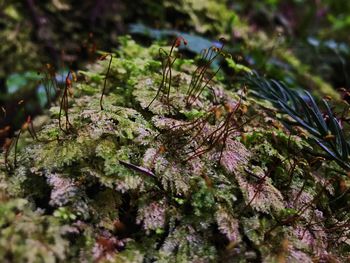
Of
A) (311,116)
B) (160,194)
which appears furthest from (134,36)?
(160,194)

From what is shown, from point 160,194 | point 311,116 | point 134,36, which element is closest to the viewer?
point 160,194

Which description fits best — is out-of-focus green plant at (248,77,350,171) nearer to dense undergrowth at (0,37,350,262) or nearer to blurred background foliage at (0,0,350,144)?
dense undergrowth at (0,37,350,262)

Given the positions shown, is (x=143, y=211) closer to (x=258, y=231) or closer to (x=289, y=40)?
(x=258, y=231)

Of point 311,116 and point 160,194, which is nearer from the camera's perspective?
point 160,194

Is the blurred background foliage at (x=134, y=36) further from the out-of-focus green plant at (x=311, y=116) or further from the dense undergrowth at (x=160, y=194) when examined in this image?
the dense undergrowth at (x=160, y=194)

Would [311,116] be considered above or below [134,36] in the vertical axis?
above

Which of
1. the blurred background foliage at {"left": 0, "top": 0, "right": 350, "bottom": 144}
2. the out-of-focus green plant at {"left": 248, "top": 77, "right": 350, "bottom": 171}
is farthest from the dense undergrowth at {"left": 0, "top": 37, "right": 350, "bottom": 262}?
the blurred background foliage at {"left": 0, "top": 0, "right": 350, "bottom": 144}

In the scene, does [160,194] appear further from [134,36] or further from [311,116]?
[134,36]

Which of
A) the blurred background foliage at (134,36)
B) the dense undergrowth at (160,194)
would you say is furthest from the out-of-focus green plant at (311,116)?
the blurred background foliage at (134,36)
